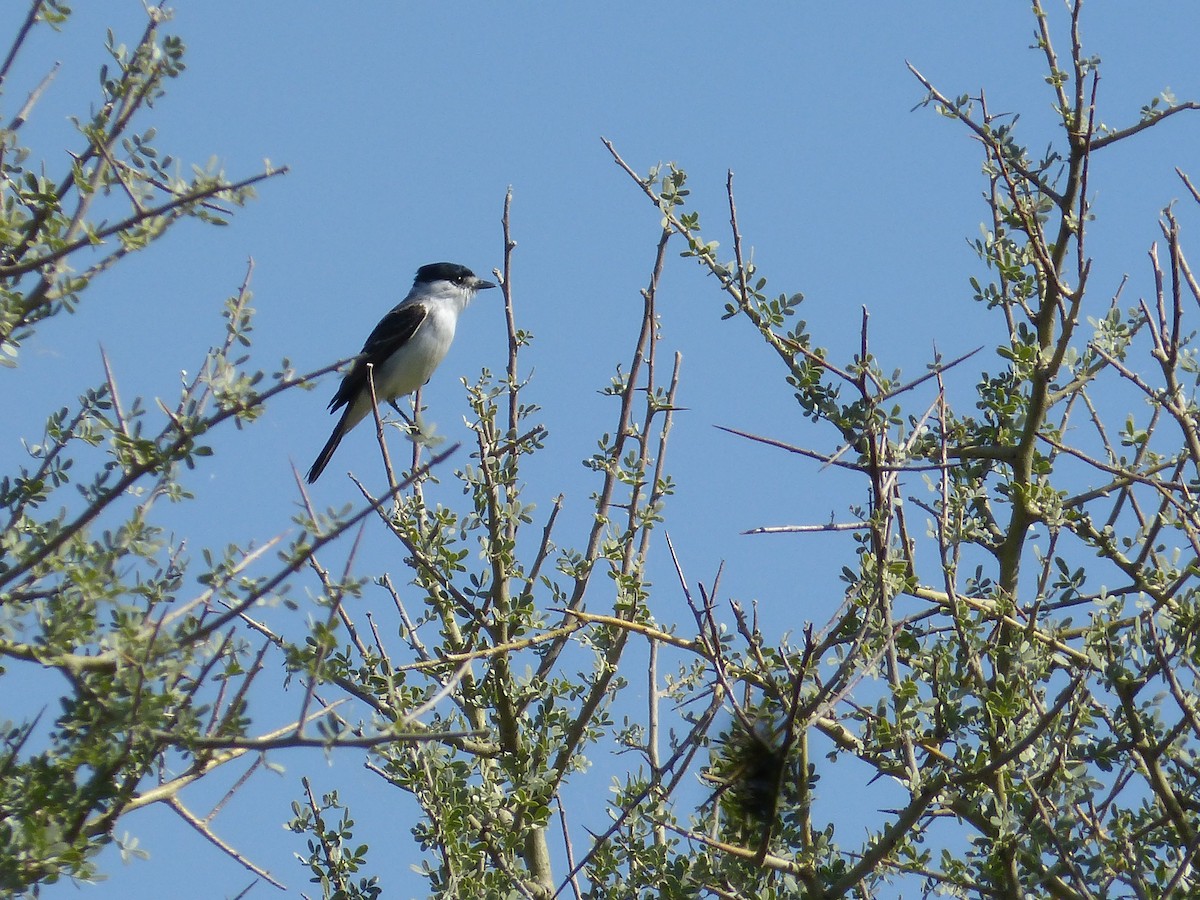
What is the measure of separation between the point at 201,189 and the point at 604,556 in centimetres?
196

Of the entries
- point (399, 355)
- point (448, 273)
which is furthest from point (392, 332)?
point (448, 273)

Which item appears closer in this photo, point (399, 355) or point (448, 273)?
point (399, 355)

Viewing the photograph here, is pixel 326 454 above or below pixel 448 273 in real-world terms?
below

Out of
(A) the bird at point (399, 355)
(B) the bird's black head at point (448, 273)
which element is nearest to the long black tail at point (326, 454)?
(A) the bird at point (399, 355)

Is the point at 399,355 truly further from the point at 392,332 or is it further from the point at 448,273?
the point at 448,273

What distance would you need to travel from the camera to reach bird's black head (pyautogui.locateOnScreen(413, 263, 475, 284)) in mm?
10707

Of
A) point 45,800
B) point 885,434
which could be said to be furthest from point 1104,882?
point 45,800

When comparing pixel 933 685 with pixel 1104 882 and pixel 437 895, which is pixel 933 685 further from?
pixel 437 895

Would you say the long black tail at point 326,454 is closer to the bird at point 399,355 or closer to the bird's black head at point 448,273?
the bird at point 399,355

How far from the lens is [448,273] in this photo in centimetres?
1073

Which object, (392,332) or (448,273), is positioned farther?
(448,273)

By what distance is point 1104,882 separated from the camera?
11.2 feet

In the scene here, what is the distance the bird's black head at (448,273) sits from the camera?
1071 cm

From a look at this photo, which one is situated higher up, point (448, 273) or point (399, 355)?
point (448, 273)
